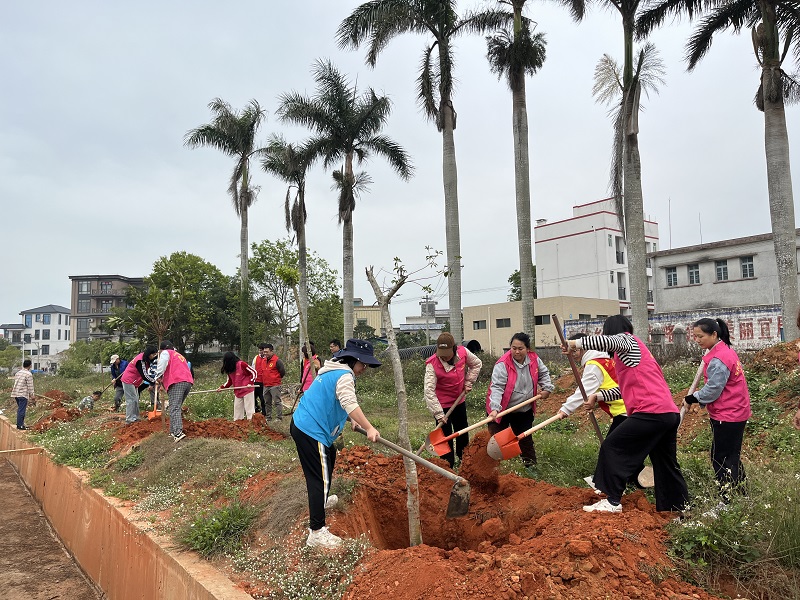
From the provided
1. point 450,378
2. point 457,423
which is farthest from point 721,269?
point 450,378

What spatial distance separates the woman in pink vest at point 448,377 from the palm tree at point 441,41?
902 cm

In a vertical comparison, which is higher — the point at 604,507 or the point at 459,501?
the point at 604,507


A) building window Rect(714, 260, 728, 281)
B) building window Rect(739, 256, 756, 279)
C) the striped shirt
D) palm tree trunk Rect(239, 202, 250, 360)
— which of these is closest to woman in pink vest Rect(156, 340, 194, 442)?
the striped shirt

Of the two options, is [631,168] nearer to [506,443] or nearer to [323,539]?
[506,443]

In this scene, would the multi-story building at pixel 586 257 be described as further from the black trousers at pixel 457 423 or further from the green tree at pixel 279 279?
the black trousers at pixel 457 423

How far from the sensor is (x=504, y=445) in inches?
205

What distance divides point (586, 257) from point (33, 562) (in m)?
42.5

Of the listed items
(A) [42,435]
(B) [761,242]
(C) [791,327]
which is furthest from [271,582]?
(B) [761,242]

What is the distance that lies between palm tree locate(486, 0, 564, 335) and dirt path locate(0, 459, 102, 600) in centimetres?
1074

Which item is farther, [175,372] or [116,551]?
[175,372]

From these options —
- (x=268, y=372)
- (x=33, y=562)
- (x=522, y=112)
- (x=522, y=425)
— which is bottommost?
(x=33, y=562)

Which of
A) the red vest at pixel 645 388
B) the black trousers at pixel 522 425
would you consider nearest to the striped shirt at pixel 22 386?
the black trousers at pixel 522 425

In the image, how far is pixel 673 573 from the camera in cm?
324

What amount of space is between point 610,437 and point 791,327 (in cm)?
1060
